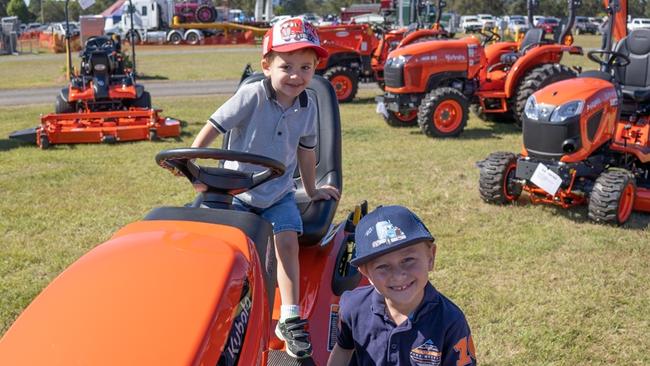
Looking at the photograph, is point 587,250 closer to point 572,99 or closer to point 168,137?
point 572,99

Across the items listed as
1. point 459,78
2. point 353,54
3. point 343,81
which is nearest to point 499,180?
point 459,78

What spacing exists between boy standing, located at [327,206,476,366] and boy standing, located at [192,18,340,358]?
0.66 metres

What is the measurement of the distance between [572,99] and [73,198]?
447cm

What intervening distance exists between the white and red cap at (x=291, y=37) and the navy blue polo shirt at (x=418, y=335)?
44.0 inches

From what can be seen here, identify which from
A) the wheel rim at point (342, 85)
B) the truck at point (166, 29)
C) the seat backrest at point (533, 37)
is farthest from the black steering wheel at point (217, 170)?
the truck at point (166, 29)

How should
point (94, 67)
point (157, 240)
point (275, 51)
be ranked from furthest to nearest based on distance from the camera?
point (94, 67) < point (275, 51) < point (157, 240)

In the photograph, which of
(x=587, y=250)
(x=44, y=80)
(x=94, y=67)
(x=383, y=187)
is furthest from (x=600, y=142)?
(x=44, y=80)

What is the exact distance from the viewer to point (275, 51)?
2.80 metres

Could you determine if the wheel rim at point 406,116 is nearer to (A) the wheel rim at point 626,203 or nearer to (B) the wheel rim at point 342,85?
(B) the wheel rim at point 342,85

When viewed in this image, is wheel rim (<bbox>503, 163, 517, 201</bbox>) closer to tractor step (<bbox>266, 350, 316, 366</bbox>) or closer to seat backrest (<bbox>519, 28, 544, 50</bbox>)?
tractor step (<bbox>266, 350, 316, 366</bbox>)

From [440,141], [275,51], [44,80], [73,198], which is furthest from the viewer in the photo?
[44,80]

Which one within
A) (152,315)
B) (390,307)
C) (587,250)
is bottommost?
(587,250)

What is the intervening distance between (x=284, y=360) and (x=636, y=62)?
207 inches

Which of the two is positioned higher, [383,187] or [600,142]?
[600,142]
